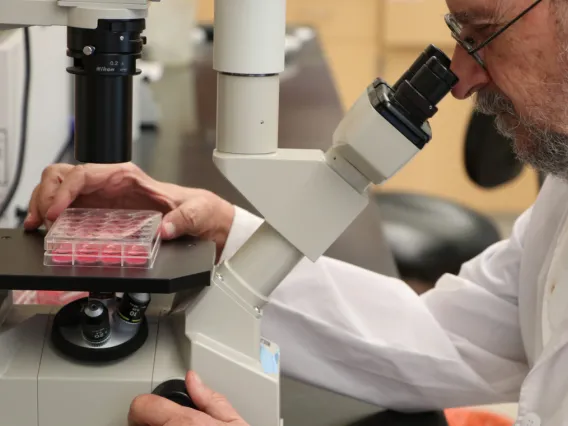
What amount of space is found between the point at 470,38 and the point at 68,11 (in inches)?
22.0

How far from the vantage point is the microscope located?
97 cm

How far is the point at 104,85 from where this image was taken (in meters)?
0.95

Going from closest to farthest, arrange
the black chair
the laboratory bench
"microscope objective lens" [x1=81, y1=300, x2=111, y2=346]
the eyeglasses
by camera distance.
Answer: "microscope objective lens" [x1=81, y1=300, x2=111, y2=346] → the eyeglasses → the laboratory bench → the black chair

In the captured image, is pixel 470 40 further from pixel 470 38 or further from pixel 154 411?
pixel 154 411

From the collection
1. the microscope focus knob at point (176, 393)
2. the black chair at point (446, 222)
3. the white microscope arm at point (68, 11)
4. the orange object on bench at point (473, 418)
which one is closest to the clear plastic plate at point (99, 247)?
the microscope focus knob at point (176, 393)

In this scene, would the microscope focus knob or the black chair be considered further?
the black chair

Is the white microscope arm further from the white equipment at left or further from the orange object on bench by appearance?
the orange object on bench

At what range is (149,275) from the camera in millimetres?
1001

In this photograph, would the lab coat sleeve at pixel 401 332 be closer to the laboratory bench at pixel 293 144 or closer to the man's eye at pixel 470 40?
the laboratory bench at pixel 293 144

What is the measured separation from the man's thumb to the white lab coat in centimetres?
11

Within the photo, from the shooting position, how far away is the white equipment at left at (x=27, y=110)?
5.12 ft

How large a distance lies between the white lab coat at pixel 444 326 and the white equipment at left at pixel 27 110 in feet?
1.59

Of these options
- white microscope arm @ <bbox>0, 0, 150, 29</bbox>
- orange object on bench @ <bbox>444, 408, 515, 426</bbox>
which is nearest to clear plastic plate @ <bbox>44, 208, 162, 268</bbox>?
white microscope arm @ <bbox>0, 0, 150, 29</bbox>

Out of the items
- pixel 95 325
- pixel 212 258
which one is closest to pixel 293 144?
pixel 212 258
